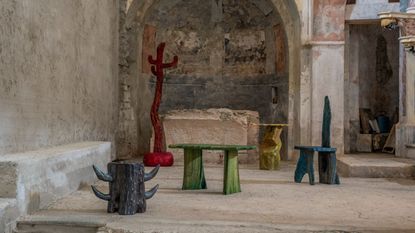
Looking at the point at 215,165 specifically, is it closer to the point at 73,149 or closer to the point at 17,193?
the point at 73,149

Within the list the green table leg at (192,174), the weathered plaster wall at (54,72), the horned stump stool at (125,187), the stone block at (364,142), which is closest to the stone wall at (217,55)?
the stone block at (364,142)

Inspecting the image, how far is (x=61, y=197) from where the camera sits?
495 centimetres

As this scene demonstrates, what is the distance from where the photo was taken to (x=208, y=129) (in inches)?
389

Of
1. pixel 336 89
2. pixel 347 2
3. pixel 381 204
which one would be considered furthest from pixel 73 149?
pixel 347 2

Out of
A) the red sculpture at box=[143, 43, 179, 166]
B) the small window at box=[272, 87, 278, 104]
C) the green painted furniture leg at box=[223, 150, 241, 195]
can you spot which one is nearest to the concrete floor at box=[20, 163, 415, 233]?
the green painted furniture leg at box=[223, 150, 241, 195]

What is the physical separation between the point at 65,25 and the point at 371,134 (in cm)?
835

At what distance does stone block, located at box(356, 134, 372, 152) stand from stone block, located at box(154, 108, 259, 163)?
133 inches

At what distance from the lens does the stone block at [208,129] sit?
982cm

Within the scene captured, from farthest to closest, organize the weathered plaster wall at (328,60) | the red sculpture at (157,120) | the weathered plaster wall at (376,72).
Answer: the weathered plaster wall at (376,72) < the weathered plaster wall at (328,60) < the red sculpture at (157,120)

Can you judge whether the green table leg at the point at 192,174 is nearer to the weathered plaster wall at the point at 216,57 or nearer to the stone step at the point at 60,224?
the stone step at the point at 60,224

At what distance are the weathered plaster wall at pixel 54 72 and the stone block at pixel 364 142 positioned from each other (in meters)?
6.41

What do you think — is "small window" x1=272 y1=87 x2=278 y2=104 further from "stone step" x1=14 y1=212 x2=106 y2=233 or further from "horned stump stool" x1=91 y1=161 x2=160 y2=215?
"stone step" x1=14 y1=212 x2=106 y2=233

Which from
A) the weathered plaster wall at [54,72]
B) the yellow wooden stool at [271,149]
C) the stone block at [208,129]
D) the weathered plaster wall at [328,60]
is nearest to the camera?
the weathered plaster wall at [54,72]

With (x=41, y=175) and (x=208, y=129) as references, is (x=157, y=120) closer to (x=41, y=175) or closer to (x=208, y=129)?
(x=208, y=129)
